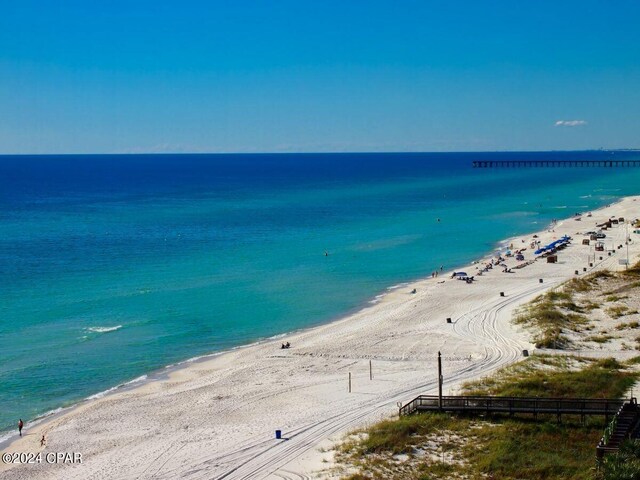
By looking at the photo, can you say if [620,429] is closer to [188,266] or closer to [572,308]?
[572,308]

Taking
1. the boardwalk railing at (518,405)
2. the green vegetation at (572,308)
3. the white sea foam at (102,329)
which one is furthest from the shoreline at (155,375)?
the boardwalk railing at (518,405)

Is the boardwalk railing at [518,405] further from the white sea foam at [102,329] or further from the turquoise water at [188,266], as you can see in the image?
the white sea foam at [102,329]

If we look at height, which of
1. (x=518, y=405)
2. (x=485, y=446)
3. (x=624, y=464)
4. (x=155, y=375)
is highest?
(x=624, y=464)

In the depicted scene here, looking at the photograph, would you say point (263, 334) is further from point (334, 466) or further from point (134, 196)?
point (134, 196)

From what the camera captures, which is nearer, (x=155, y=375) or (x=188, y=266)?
(x=155, y=375)

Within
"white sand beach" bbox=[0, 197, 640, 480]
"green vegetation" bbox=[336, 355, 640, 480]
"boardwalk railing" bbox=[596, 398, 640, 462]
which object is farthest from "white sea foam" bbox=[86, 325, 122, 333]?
"boardwalk railing" bbox=[596, 398, 640, 462]

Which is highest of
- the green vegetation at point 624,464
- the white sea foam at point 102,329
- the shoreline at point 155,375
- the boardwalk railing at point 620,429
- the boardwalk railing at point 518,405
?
the green vegetation at point 624,464

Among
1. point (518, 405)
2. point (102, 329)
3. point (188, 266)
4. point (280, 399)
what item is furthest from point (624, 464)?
point (188, 266)
